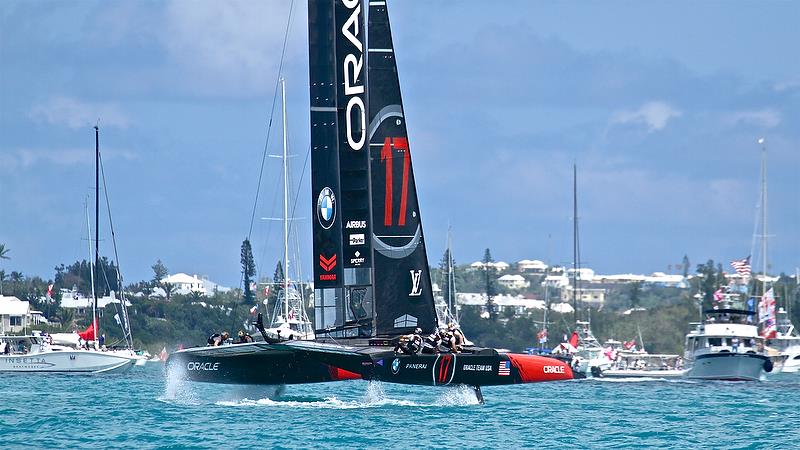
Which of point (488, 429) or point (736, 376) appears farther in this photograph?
point (736, 376)

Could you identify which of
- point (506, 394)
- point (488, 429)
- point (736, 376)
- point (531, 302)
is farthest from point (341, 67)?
point (531, 302)

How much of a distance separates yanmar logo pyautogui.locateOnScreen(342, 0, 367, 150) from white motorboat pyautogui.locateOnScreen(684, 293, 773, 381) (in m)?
29.9

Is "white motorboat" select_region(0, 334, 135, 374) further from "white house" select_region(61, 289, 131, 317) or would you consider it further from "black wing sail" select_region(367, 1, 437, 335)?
"white house" select_region(61, 289, 131, 317)

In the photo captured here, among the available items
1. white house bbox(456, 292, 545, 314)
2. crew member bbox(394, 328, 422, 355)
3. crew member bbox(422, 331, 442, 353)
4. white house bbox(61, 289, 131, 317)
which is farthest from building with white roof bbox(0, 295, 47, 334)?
crew member bbox(394, 328, 422, 355)

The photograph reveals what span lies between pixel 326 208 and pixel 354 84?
3.13 metres

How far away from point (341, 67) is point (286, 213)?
18.1 meters

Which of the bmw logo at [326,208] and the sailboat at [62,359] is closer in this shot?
the bmw logo at [326,208]

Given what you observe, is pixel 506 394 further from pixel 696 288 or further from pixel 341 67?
pixel 696 288

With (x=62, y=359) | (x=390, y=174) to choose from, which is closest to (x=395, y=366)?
(x=390, y=174)

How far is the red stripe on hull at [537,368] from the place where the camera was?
117 ft

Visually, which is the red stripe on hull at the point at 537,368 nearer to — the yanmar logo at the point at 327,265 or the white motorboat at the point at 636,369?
the yanmar logo at the point at 327,265

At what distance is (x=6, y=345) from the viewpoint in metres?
72.8

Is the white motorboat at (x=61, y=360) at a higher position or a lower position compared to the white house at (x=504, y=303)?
lower

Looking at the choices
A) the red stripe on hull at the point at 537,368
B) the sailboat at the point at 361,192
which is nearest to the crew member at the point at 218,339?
the sailboat at the point at 361,192
